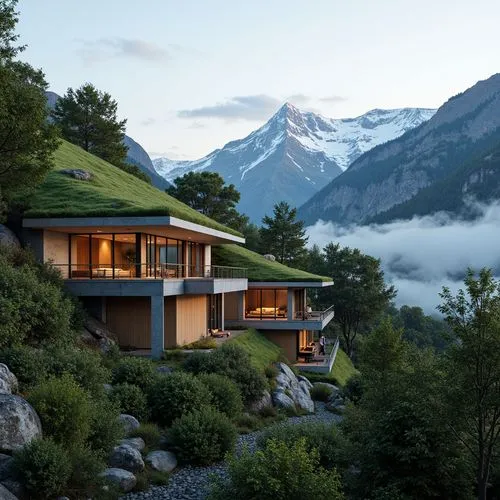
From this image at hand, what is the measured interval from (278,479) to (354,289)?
48881 mm

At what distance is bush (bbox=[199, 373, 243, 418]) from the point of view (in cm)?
1897

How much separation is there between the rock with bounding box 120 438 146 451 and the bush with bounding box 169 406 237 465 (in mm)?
976

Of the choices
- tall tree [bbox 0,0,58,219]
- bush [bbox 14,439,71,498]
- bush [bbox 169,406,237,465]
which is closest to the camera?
bush [bbox 14,439,71,498]

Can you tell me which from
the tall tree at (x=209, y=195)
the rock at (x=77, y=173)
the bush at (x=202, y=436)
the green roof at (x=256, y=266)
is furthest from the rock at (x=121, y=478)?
the tall tree at (x=209, y=195)

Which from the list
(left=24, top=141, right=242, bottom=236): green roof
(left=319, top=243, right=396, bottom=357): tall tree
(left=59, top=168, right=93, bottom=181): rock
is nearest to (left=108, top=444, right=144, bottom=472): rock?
(left=24, top=141, right=242, bottom=236): green roof

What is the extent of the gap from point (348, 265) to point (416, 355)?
44.5m

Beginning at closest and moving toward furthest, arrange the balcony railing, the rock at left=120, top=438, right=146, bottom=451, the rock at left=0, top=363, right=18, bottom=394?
the rock at left=0, top=363, right=18, bottom=394 → the rock at left=120, top=438, right=146, bottom=451 → the balcony railing

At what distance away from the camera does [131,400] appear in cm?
1747

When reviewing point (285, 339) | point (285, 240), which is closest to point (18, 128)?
point (285, 339)

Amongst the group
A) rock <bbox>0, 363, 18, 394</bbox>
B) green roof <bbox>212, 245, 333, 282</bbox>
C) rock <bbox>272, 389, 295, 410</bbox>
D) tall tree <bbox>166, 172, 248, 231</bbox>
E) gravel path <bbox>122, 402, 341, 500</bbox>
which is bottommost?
rock <bbox>272, 389, 295, 410</bbox>

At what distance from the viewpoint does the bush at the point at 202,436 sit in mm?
15633

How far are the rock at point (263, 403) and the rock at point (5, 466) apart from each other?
485 inches

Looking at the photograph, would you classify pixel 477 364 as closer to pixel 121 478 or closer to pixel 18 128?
pixel 121 478

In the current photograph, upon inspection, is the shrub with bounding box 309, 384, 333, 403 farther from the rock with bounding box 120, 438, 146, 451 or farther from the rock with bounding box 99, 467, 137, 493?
the rock with bounding box 99, 467, 137, 493
